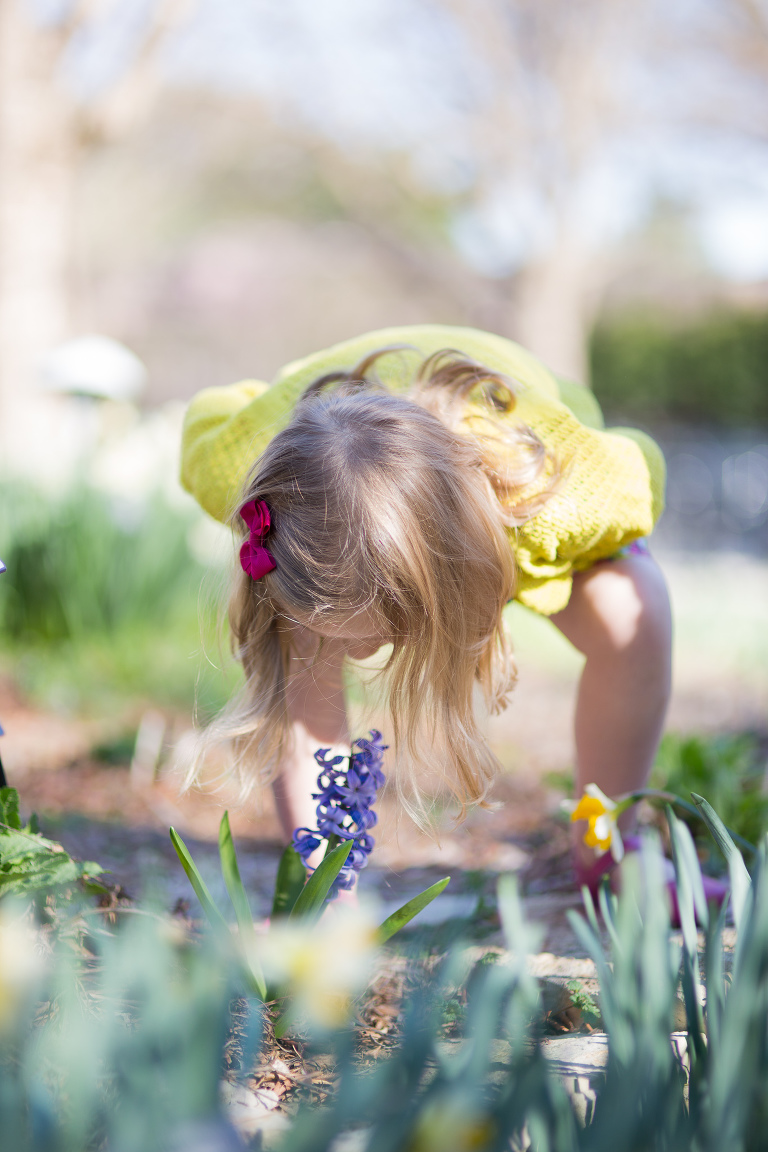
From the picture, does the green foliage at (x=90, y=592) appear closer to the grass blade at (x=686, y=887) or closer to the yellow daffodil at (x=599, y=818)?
the yellow daffodil at (x=599, y=818)

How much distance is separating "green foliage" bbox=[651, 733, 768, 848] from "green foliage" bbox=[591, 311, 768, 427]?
11.4m

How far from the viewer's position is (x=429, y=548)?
45.6 inches

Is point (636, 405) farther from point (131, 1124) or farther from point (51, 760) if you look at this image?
point (131, 1124)

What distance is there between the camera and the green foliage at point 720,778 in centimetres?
166

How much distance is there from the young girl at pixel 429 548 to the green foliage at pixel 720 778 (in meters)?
0.32

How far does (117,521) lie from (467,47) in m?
8.25

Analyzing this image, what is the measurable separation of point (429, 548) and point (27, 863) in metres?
0.58

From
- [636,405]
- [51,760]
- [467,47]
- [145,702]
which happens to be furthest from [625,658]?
[636,405]

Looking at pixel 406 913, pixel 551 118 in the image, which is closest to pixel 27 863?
pixel 406 913

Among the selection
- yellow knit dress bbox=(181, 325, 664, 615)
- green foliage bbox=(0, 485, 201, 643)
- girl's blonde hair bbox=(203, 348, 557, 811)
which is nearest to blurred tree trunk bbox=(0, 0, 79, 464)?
green foliage bbox=(0, 485, 201, 643)

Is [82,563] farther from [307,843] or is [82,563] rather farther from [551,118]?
[551,118]

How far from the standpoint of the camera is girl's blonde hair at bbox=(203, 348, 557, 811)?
3.75ft

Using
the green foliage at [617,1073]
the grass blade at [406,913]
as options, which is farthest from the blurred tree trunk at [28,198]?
the green foliage at [617,1073]

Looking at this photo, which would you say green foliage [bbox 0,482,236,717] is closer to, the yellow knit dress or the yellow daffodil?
the yellow knit dress
